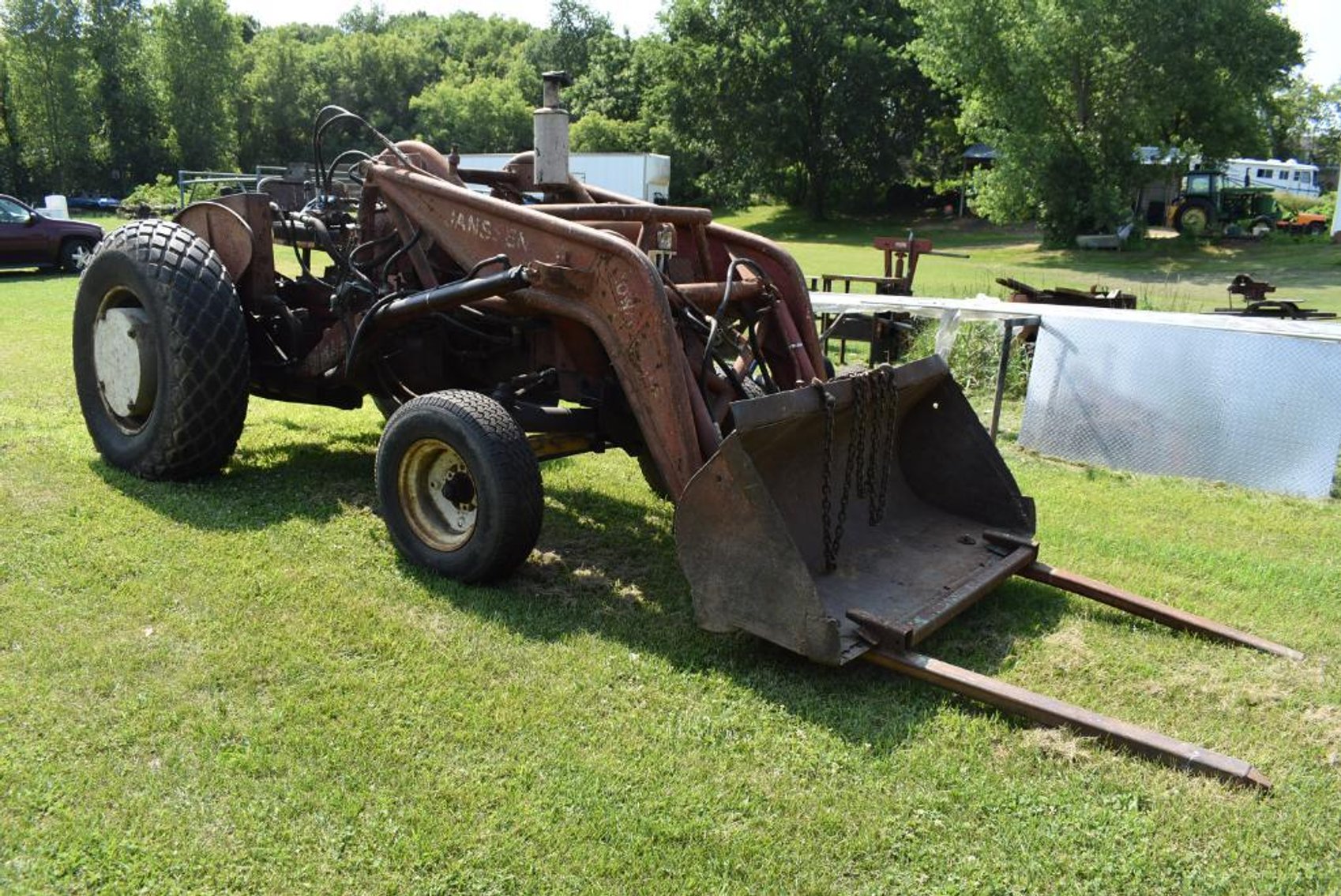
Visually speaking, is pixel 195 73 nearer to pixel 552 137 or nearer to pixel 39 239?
pixel 39 239

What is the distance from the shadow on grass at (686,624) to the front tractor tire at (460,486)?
0.47 feet

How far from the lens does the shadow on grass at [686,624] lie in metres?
3.47

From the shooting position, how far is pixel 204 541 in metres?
4.66

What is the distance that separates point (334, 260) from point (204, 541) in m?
1.69

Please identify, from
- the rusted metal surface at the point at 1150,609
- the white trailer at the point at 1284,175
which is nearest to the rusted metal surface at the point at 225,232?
the rusted metal surface at the point at 1150,609

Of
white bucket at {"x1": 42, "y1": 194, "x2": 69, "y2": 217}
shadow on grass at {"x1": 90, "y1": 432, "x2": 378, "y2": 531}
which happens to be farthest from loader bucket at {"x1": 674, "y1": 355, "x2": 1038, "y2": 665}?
white bucket at {"x1": 42, "y1": 194, "x2": 69, "y2": 217}

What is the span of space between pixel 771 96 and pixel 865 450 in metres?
36.8

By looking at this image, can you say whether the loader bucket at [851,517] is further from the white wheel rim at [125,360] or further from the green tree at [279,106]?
the green tree at [279,106]

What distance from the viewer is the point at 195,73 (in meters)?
52.5

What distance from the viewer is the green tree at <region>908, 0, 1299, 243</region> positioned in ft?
78.8

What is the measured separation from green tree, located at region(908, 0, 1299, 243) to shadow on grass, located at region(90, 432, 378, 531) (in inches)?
906

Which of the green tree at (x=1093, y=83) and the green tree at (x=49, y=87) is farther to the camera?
the green tree at (x=49, y=87)

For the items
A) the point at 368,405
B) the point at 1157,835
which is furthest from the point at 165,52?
the point at 1157,835

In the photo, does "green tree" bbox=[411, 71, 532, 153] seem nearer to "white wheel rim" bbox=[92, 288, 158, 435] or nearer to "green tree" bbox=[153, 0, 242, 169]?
"green tree" bbox=[153, 0, 242, 169]
